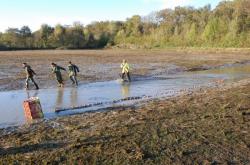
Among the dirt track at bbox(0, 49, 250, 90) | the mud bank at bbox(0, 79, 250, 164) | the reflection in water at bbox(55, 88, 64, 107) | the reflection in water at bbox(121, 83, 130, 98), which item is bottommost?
the dirt track at bbox(0, 49, 250, 90)

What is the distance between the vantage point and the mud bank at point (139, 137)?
9562 mm

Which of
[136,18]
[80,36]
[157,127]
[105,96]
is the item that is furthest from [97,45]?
[157,127]

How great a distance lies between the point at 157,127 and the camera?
479 inches

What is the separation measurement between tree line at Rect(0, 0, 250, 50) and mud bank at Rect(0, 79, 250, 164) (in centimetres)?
7453

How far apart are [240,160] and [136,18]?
12200 cm

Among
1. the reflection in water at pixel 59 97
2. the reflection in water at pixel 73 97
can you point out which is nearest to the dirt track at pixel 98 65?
the reflection in water at pixel 59 97

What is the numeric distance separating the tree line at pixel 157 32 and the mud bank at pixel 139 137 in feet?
245

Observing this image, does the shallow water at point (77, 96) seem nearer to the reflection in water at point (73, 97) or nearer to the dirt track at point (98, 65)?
the reflection in water at point (73, 97)

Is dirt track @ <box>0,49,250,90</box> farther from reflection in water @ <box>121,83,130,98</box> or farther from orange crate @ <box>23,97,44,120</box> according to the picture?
orange crate @ <box>23,97,44,120</box>

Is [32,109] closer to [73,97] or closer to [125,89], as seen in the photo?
[73,97]

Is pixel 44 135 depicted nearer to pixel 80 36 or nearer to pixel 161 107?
pixel 161 107

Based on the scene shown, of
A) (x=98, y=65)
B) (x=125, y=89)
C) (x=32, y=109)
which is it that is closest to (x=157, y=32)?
(x=98, y=65)

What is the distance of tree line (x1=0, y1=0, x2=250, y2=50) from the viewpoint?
92125 millimetres

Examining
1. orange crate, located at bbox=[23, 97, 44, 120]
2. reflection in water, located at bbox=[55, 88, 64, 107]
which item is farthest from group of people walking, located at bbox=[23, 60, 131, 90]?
orange crate, located at bbox=[23, 97, 44, 120]
